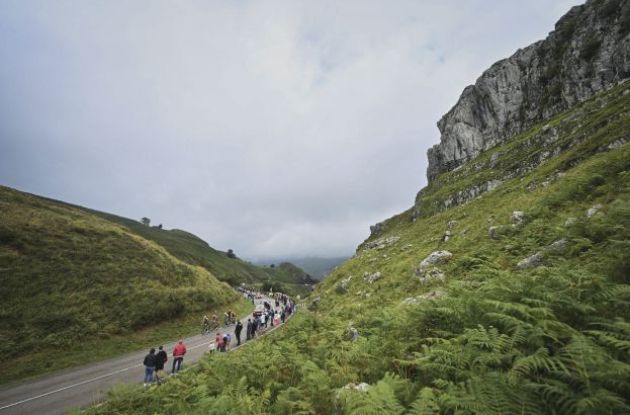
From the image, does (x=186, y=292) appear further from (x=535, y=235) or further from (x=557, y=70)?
(x=557, y=70)

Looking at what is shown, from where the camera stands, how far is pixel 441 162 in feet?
287

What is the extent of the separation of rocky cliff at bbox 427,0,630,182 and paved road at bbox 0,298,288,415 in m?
73.3

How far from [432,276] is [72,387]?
22228mm

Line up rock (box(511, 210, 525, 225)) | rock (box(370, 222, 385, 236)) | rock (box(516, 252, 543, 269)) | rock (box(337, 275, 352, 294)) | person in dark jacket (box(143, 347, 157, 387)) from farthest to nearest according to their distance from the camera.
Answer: rock (box(370, 222, 385, 236)) < rock (box(337, 275, 352, 294)) < person in dark jacket (box(143, 347, 157, 387)) < rock (box(511, 210, 525, 225)) < rock (box(516, 252, 543, 269))

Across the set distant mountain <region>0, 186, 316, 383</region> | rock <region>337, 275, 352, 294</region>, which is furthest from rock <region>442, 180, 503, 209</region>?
distant mountain <region>0, 186, 316, 383</region>

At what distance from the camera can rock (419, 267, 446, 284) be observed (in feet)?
45.8

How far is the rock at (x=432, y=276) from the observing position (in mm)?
13948

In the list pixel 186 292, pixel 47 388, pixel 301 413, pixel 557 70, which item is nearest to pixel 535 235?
pixel 301 413

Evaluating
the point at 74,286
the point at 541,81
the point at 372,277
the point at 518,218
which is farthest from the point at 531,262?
the point at 541,81

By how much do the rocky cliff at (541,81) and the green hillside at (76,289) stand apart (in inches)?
2894

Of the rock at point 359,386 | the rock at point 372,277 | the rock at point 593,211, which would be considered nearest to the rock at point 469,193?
the rock at point 372,277

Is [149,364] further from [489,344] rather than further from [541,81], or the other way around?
[541,81]

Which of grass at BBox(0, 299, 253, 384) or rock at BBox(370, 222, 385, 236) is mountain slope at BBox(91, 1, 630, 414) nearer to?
grass at BBox(0, 299, 253, 384)

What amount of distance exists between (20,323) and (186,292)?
16943 millimetres
